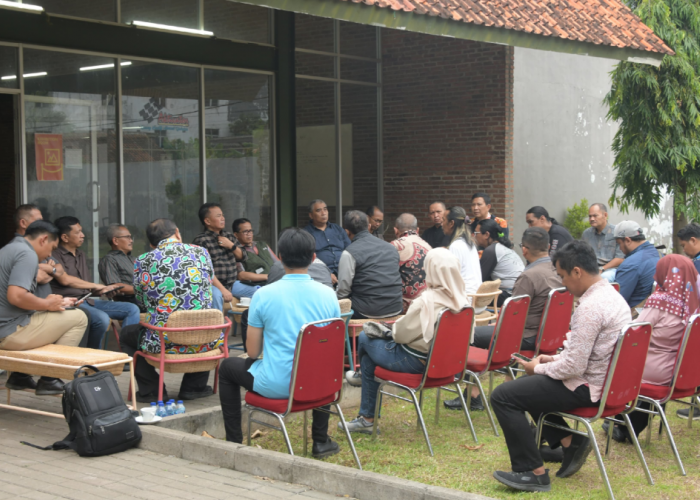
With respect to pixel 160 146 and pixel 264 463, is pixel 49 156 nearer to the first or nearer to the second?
pixel 160 146

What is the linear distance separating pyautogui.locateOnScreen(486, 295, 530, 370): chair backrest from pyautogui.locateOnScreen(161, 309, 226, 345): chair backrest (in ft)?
6.93

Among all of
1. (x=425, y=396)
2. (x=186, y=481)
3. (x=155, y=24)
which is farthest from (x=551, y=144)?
(x=186, y=481)

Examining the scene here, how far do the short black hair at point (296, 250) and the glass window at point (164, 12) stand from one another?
247 inches

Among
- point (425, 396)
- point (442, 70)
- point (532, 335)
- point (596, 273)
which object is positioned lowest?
point (425, 396)

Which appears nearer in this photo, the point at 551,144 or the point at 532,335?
the point at 532,335

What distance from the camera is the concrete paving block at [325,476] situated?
445 centimetres

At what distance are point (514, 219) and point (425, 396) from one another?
279 inches

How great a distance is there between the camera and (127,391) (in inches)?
267

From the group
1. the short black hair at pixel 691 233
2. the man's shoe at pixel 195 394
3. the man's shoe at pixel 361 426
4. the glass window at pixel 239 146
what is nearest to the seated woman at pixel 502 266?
the short black hair at pixel 691 233

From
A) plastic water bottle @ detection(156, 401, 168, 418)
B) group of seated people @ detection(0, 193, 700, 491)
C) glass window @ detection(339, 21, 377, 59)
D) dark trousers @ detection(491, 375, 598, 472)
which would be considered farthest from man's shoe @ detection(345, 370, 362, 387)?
glass window @ detection(339, 21, 377, 59)

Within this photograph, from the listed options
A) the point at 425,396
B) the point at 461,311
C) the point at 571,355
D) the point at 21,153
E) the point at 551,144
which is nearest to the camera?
the point at 571,355

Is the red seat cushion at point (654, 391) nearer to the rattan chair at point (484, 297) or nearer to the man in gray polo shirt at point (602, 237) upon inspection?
the rattan chair at point (484, 297)

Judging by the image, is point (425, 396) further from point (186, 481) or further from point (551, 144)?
point (551, 144)

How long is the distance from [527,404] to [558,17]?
8.39 m
